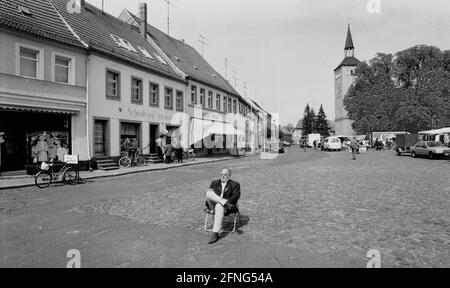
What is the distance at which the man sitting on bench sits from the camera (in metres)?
5.75

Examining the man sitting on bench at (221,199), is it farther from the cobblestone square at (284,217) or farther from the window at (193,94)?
the window at (193,94)

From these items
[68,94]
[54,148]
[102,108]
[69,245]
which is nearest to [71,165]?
[54,148]

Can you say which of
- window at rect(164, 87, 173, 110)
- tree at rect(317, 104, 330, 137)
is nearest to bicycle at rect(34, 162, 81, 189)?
window at rect(164, 87, 173, 110)

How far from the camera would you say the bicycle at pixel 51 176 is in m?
12.4

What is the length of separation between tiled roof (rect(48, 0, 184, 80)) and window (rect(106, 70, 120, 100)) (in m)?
1.17

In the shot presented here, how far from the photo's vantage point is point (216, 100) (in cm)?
3659

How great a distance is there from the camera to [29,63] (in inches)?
616

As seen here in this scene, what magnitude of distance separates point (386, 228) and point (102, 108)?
17147 millimetres

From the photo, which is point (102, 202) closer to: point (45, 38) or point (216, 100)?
point (45, 38)

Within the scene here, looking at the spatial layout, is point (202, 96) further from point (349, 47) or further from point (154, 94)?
point (349, 47)

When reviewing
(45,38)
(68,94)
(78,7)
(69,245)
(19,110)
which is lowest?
(69,245)

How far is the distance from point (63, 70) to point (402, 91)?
132ft

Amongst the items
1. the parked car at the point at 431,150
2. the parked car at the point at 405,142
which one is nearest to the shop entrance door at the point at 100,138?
the parked car at the point at 431,150

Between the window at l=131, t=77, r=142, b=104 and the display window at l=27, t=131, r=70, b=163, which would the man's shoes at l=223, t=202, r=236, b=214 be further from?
the window at l=131, t=77, r=142, b=104
